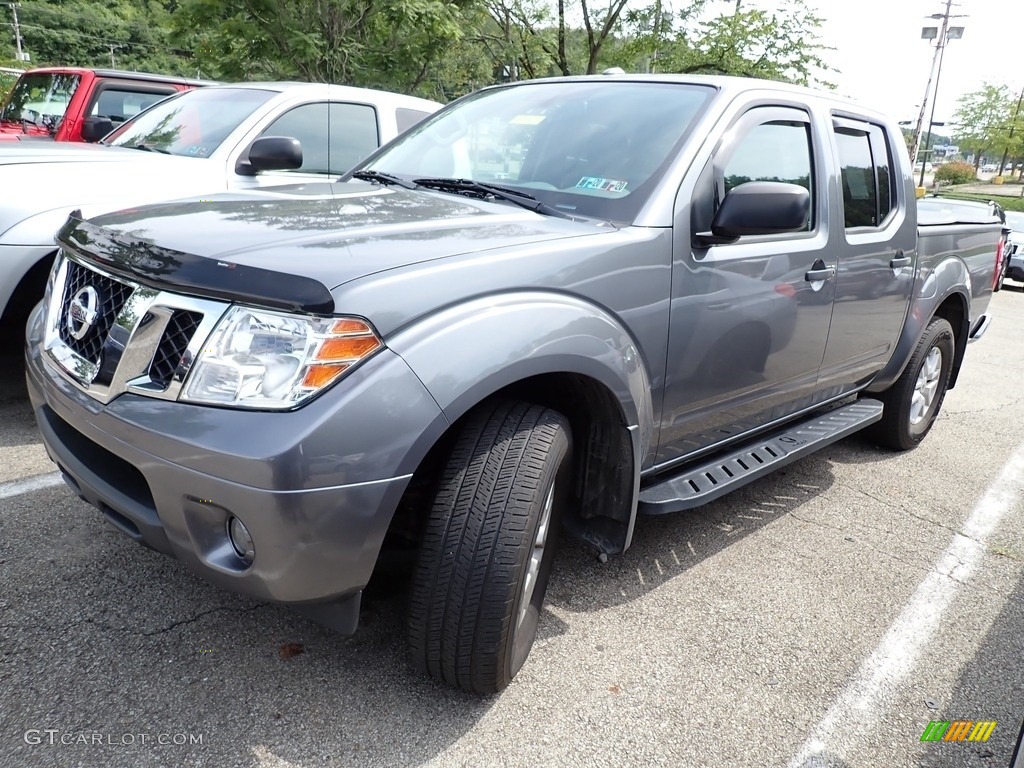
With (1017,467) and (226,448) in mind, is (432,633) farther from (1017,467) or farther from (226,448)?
(1017,467)

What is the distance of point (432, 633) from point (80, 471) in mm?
1036

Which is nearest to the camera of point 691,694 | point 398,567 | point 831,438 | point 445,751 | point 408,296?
point 408,296

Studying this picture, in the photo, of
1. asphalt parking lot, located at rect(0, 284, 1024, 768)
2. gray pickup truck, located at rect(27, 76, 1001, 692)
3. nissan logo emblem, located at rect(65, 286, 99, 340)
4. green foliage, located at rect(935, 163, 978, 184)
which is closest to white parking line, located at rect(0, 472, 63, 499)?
asphalt parking lot, located at rect(0, 284, 1024, 768)

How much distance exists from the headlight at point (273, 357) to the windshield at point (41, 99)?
Answer: 6.83 metres

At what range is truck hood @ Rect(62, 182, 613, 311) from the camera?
181cm

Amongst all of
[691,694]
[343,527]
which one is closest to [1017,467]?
[691,694]

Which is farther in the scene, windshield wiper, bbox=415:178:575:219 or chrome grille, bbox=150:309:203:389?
windshield wiper, bbox=415:178:575:219

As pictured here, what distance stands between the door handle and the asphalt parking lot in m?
1.13

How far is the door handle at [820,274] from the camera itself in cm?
306

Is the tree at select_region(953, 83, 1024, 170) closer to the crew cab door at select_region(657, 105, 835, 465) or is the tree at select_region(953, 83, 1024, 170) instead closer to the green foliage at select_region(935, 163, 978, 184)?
the green foliage at select_region(935, 163, 978, 184)

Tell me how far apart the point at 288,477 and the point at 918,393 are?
4094 mm

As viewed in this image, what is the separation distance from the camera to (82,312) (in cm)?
211

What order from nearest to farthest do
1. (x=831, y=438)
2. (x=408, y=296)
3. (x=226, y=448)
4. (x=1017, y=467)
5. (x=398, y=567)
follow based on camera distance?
(x=226, y=448) → (x=408, y=296) → (x=398, y=567) → (x=831, y=438) → (x=1017, y=467)

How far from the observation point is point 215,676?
2.22 metres
